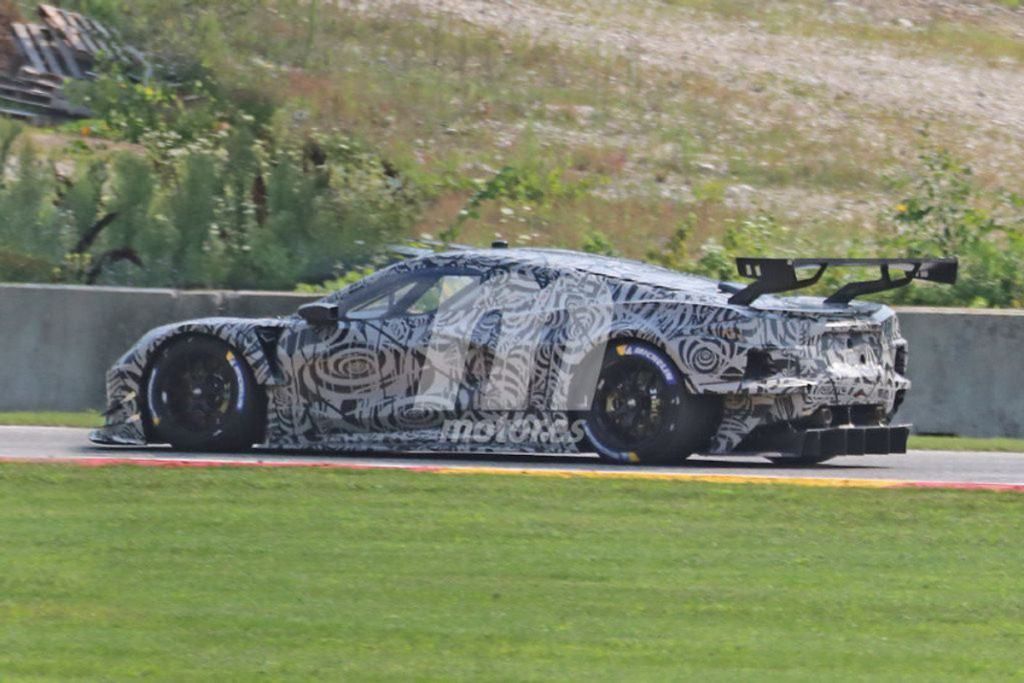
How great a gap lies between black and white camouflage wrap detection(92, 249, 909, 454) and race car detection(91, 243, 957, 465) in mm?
10

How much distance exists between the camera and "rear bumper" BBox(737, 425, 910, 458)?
1094cm

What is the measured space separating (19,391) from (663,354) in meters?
6.16

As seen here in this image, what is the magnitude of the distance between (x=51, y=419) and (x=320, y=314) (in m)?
3.58

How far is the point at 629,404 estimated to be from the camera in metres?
11.2

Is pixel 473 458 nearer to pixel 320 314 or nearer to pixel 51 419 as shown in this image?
pixel 320 314

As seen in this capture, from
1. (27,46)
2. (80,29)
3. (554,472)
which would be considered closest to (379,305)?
(554,472)

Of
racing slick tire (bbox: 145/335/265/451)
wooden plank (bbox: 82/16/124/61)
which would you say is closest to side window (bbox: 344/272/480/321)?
racing slick tire (bbox: 145/335/265/451)

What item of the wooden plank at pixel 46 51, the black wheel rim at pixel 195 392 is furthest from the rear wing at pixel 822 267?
the wooden plank at pixel 46 51

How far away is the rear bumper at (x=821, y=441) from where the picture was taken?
10938 mm

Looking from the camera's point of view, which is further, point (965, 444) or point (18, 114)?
point (18, 114)

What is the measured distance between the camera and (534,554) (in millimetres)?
8180

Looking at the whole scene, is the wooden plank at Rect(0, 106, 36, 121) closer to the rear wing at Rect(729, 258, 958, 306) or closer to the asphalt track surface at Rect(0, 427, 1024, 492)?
the asphalt track surface at Rect(0, 427, 1024, 492)

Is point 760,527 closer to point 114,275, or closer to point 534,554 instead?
point 534,554

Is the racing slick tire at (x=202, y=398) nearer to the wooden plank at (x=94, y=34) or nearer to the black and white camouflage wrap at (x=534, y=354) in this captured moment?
the black and white camouflage wrap at (x=534, y=354)
